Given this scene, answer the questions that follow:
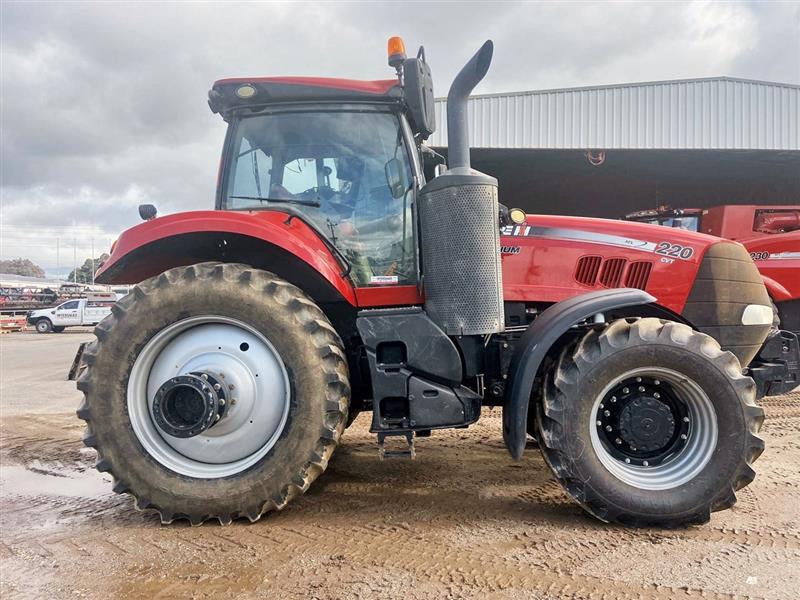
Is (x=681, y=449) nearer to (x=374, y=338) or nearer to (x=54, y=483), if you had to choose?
(x=374, y=338)

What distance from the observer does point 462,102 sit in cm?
276

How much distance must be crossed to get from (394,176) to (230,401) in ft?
5.19

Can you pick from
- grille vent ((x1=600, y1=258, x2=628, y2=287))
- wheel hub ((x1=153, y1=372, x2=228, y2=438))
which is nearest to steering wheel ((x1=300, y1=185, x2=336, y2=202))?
wheel hub ((x1=153, y1=372, x2=228, y2=438))

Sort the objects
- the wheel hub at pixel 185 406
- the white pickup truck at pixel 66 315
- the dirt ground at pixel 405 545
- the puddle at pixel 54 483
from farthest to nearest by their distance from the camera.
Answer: the white pickup truck at pixel 66 315 → the puddle at pixel 54 483 → the wheel hub at pixel 185 406 → the dirt ground at pixel 405 545

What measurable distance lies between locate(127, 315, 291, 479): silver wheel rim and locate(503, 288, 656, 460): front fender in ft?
3.85

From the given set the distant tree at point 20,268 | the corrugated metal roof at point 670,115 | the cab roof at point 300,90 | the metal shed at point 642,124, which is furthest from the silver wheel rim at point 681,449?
the distant tree at point 20,268

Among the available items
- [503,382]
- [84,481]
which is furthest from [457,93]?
[84,481]

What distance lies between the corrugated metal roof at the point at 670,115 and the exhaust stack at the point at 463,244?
923cm

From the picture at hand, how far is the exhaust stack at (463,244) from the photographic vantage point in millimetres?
2822

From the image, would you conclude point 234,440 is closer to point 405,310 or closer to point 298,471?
point 298,471

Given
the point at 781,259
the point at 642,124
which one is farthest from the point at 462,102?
the point at 642,124

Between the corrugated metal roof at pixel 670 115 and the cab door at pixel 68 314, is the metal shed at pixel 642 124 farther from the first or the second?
the cab door at pixel 68 314

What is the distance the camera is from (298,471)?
8.73ft

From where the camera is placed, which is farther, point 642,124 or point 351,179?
point 642,124
